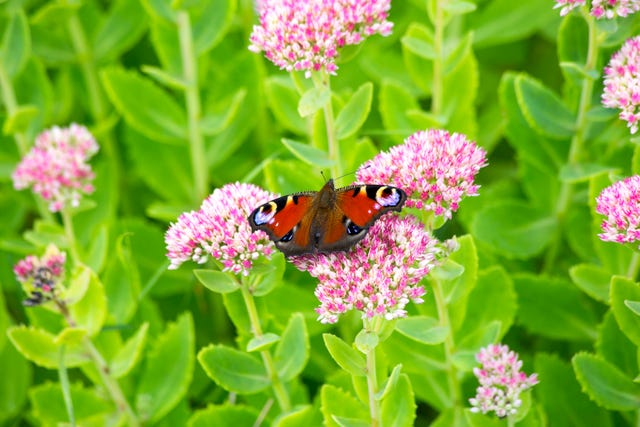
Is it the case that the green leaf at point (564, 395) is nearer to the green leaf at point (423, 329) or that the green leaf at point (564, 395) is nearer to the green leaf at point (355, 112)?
the green leaf at point (423, 329)

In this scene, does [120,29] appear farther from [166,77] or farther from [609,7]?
[609,7]

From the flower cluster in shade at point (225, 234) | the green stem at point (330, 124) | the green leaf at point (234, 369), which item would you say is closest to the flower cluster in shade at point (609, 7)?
the green stem at point (330, 124)

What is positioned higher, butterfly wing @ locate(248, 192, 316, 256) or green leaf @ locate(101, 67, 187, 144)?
green leaf @ locate(101, 67, 187, 144)

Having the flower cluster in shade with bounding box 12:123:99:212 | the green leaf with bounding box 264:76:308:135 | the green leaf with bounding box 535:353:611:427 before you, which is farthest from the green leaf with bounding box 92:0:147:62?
the green leaf with bounding box 535:353:611:427

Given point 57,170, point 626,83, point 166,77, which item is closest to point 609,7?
point 626,83

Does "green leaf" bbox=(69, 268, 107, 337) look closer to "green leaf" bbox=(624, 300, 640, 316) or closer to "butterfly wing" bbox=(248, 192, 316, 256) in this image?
"butterfly wing" bbox=(248, 192, 316, 256)

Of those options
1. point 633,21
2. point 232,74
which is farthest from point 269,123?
point 633,21

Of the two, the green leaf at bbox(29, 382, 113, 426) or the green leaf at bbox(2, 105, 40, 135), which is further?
the green leaf at bbox(2, 105, 40, 135)
